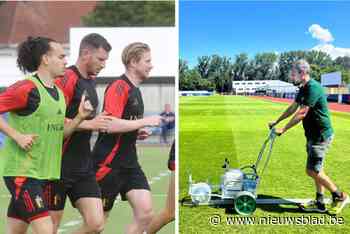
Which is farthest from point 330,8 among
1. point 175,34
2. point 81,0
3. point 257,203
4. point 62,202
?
point 62,202

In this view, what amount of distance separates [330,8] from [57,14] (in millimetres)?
1667

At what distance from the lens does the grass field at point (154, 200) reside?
3.77m

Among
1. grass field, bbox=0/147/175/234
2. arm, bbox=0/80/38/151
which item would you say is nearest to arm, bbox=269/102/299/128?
grass field, bbox=0/147/175/234

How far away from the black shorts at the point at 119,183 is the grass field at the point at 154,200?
0.05 m

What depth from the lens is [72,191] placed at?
376cm

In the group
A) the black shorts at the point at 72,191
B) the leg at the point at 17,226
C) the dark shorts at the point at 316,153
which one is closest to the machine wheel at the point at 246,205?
the dark shorts at the point at 316,153

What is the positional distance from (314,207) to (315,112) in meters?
0.59

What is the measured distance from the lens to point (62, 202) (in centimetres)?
375

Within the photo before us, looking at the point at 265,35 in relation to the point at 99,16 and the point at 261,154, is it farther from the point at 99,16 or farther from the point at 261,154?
the point at 99,16

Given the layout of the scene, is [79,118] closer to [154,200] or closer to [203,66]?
[154,200]

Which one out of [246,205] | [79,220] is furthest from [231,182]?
[79,220]

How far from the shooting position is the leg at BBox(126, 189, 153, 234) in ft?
12.6

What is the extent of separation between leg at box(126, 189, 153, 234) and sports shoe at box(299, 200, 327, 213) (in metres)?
0.95
